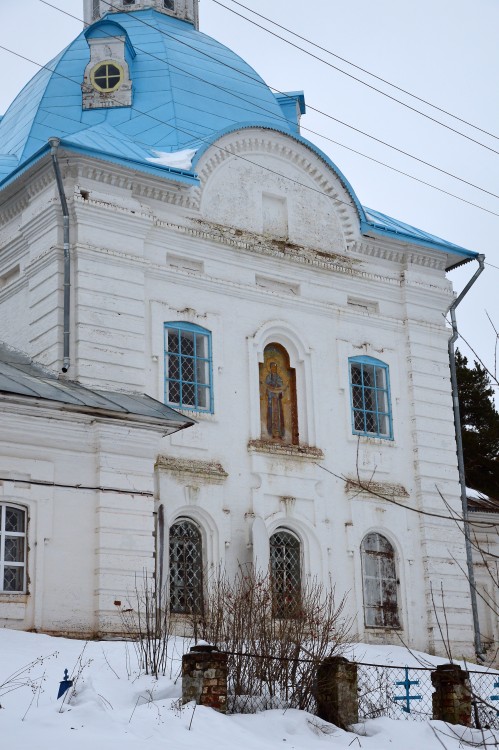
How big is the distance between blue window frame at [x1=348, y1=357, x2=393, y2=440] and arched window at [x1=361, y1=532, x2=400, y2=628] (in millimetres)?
1546

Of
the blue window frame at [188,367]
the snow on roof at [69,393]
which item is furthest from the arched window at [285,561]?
the snow on roof at [69,393]

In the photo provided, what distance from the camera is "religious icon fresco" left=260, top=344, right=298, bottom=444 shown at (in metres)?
16.7

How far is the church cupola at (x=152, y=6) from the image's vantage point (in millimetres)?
20688

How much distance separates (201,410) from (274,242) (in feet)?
9.44

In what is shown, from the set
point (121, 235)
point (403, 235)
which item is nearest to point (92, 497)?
point (121, 235)

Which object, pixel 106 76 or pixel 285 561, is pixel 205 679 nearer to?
pixel 285 561

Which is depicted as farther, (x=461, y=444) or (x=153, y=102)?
(x=461, y=444)

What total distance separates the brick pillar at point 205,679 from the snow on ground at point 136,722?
0.46 ft

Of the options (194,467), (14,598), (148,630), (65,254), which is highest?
(65,254)

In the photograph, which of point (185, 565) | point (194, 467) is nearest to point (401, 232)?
point (194, 467)

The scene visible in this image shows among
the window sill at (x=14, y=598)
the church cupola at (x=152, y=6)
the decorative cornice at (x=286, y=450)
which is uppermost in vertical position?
the church cupola at (x=152, y=6)

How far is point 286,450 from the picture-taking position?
16.4 meters

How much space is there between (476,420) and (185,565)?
1470 centimetres

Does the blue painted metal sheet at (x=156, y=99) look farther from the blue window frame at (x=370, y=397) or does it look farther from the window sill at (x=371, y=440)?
the window sill at (x=371, y=440)
